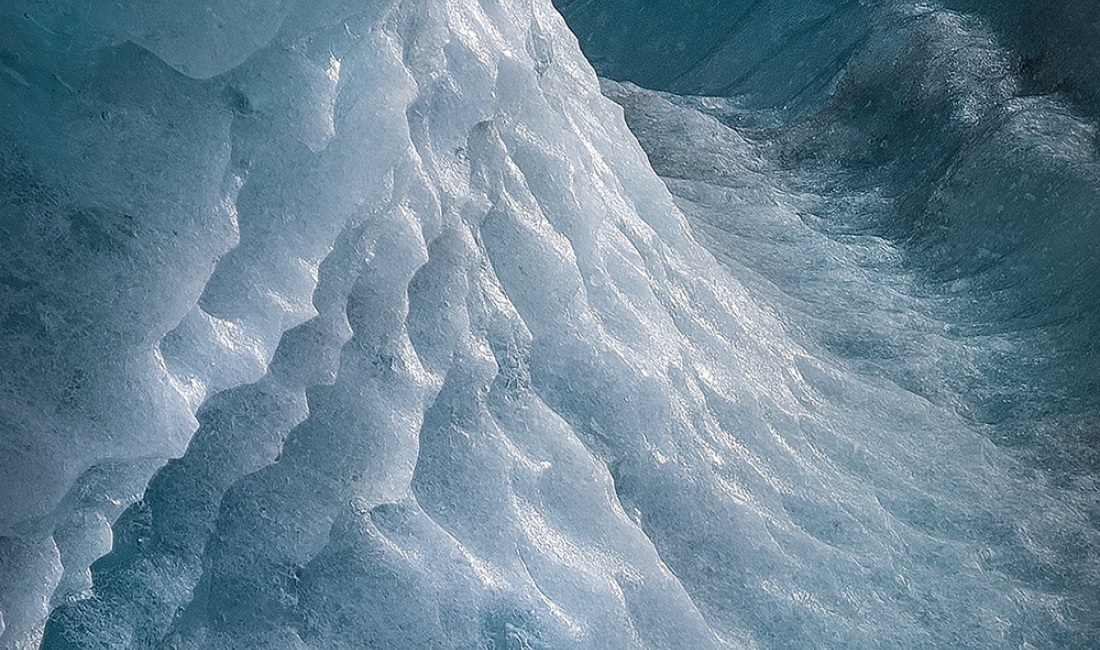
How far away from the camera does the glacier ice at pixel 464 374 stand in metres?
1.12

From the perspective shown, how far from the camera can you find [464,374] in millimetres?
1467

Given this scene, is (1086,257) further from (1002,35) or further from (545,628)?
(545,628)

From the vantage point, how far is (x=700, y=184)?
3055 millimetres

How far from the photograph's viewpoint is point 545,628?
1436 millimetres

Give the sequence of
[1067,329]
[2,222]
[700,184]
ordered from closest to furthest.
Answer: [2,222] < [1067,329] < [700,184]

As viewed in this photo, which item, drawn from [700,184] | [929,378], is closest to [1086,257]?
[929,378]

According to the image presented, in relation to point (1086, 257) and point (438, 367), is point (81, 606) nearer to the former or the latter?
point (438, 367)

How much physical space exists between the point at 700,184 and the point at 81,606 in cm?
225

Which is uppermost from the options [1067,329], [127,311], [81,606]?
[1067,329]

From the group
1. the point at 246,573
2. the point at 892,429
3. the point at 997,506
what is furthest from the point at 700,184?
the point at 246,573

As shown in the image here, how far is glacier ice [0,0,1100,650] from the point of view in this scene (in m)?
1.12

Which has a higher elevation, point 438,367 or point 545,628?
point 438,367

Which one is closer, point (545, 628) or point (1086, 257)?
point (545, 628)

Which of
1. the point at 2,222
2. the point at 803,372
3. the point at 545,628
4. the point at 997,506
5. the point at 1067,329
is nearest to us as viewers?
the point at 2,222
